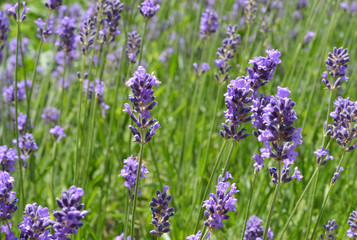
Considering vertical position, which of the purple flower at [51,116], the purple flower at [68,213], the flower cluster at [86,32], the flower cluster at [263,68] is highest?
the purple flower at [51,116]

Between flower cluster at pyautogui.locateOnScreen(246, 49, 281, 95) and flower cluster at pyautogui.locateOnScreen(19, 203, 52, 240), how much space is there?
77cm

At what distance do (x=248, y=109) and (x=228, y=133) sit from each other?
0.14 meters

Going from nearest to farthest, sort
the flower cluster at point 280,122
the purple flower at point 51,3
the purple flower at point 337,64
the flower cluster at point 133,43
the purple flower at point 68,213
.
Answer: the purple flower at point 68,213 < the flower cluster at point 280,122 < the purple flower at point 337,64 < the purple flower at point 51,3 < the flower cluster at point 133,43

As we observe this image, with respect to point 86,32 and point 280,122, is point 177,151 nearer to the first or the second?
point 86,32

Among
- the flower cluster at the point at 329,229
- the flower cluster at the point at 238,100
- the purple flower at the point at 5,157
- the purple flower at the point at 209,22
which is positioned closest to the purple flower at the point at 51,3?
the purple flower at the point at 5,157

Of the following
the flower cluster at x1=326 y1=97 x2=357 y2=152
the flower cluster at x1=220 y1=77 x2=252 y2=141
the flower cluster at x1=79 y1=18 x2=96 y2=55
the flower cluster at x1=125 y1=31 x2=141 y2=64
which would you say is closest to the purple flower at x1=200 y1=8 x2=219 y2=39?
the flower cluster at x1=125 y1=31 x2=141 y2=64

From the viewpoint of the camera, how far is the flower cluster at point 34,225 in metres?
1.31

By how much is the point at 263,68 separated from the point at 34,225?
85 centimetres

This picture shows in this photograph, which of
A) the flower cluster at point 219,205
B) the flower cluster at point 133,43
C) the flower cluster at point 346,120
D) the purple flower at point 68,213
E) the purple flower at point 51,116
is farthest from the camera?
the purple flower at point 51,116

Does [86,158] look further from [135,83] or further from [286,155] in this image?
[286,155]

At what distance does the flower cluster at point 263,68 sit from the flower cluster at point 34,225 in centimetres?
77

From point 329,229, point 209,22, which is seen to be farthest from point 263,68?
point 209,22

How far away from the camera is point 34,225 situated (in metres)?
1.31

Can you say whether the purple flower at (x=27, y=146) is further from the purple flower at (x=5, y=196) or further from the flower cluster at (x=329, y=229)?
the flower cluster at (x=329, y=229)
